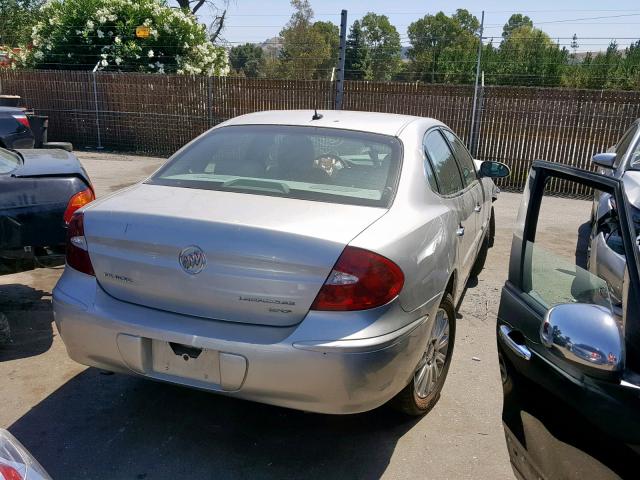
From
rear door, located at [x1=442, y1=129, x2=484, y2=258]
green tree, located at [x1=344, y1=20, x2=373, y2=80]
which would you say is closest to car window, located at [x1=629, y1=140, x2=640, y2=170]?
rear door, located at [x1=442, y1=129, x2=484, y2=258]

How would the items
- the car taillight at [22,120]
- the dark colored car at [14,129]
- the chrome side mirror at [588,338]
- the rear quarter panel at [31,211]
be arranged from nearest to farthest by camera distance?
1. the chrome side mirror at [588,338]
2. the rear quarter panel at [31,211]
3. the dark colored car at [14,129]
4. the car taillight at [22,120]

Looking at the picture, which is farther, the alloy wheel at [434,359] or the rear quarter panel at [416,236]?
the alloy wheel at [434,359]

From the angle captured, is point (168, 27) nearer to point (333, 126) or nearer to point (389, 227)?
point (333, 126)

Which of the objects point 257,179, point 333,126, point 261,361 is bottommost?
point 261,361

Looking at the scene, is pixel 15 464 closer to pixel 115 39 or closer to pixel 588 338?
pixel 588 338

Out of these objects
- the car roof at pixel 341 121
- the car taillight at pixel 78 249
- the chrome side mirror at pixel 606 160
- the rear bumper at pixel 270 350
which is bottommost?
the rear bumper at pixel 270 350

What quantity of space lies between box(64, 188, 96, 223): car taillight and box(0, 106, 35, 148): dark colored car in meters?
5.23

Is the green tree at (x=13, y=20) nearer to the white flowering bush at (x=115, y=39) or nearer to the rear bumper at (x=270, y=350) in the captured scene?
the white flowering bush at (x=115, y=39)

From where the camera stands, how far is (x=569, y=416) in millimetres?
1790

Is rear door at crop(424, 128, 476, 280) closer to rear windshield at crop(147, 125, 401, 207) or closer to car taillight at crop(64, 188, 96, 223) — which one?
rear windshield at crop(147, 125, 401, 207)

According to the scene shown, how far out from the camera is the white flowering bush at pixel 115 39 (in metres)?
16.3

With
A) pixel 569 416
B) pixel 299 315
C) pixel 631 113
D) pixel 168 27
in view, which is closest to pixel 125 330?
pixel 299 315

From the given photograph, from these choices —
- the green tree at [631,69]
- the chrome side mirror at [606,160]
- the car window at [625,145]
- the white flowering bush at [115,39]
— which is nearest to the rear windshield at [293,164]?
the chrome side mirror at [606,160]

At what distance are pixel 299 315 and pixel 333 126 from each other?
5.01 feet
